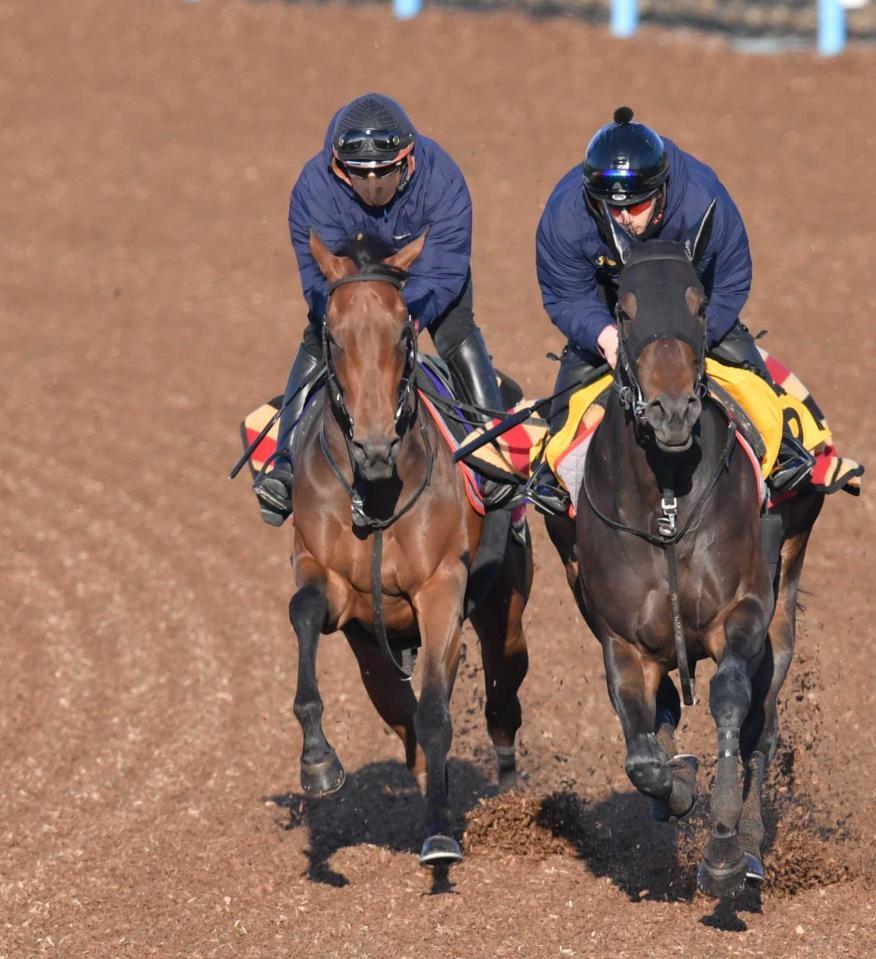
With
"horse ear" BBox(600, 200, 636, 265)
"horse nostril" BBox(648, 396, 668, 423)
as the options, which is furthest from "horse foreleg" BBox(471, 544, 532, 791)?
"horse nostril" BBox(648, 396, 668, 423)

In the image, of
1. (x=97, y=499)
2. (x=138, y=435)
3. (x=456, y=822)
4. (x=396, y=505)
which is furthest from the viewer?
(x=138, y=435)

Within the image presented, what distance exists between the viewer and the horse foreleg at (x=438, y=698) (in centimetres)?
757

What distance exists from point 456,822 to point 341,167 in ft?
11.0

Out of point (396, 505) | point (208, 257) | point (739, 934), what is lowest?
point (739, 934)

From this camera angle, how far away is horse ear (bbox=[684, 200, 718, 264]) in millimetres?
7497

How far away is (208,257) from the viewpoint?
20.2m

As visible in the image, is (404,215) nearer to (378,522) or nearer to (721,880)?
(378,522)

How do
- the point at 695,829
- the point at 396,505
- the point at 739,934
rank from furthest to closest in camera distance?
1. the point at 695,829
2. the point at 396,505
3. the point at 739,934

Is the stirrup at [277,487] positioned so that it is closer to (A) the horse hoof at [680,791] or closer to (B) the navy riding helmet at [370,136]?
(B) the navy riding helmet at [370,136]

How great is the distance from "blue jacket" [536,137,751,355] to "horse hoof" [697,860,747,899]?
2.26 meters

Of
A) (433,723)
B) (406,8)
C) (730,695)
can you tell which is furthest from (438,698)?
(406,8)

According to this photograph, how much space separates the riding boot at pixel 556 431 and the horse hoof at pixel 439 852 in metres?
1.64

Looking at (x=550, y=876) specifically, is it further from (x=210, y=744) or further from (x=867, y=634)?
(x=867, y=634)

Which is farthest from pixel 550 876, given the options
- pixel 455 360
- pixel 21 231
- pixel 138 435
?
pixel 21 231
